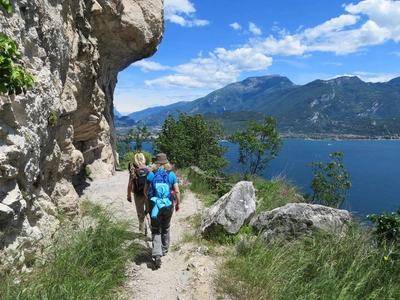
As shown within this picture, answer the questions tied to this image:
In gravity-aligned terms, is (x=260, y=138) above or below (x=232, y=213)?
above

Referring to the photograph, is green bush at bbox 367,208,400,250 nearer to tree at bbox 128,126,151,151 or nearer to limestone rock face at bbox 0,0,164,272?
limestone rock face at bbox 0,0,164,272

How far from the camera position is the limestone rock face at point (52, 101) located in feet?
15.0

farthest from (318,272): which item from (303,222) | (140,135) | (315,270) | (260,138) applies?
(140,135)

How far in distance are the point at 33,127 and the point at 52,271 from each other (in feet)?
9.30

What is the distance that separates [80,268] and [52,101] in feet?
12.8

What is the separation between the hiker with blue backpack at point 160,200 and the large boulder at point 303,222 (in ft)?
7.13

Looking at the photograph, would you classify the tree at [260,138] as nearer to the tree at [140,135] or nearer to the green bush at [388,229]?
the green bush at [388,229]

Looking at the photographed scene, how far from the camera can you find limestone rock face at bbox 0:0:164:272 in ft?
15.0

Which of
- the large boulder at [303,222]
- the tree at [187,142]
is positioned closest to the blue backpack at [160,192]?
the large boulder at [303,222]

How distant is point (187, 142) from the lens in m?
24.8

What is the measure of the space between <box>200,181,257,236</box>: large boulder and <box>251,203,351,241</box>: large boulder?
696mm

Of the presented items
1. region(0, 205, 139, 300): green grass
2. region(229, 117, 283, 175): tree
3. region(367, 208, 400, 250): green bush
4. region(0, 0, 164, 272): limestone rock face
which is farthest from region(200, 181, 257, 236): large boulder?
region(229, 117, 283, 175): tree

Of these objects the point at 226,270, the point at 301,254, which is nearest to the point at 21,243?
the point at 226,270

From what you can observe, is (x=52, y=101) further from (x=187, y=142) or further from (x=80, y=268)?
(x=187, y=142)
